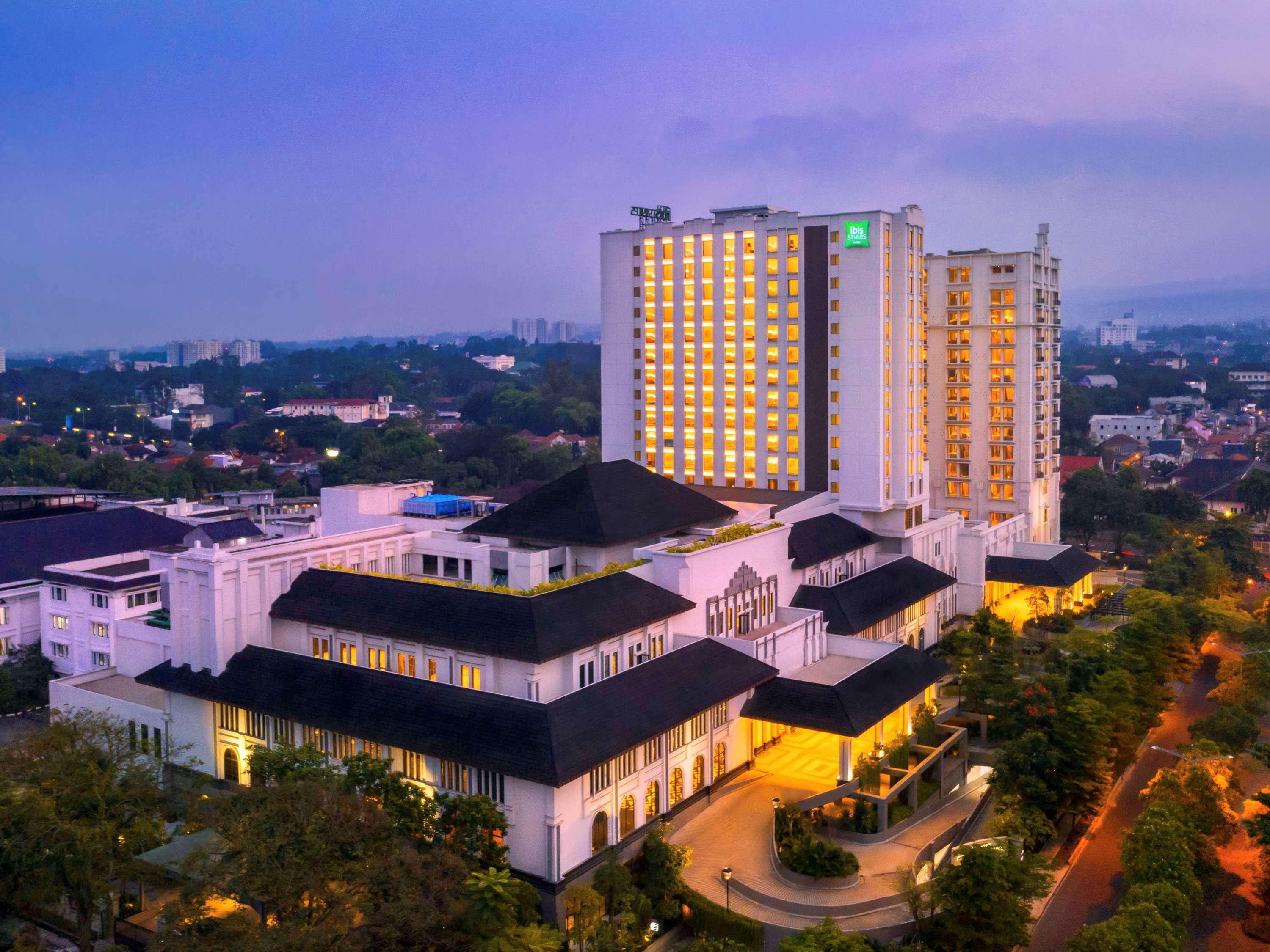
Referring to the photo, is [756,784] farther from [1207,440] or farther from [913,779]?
[1207,440]

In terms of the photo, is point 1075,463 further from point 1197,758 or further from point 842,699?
point 842,699

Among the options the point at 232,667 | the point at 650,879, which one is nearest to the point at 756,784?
the point at 650,879

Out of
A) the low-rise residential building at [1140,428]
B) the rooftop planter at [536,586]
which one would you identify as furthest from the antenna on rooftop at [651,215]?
the low-rise residential building at [1140,428]

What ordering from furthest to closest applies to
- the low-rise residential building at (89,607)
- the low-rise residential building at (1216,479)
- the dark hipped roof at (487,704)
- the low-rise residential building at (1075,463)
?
the low-rise residential building at (1075,463) → the low-rise residential building at (1216,479) → the low-rise residential building at (89,607) → the dark hipped roof at (487,704)

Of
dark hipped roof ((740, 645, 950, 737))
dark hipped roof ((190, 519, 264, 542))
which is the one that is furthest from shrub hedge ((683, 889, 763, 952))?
dark hipped roof ((190, 519, 264, 542))

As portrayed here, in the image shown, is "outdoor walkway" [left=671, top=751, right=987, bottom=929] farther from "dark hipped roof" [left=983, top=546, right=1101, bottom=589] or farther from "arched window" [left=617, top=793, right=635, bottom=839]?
"dark hipped roof" [left=983, top=546, right=1101, bottom=589]

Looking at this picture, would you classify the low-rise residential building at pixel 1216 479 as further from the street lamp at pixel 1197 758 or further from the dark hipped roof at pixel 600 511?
the dark hipped roof at pixel 600 511
